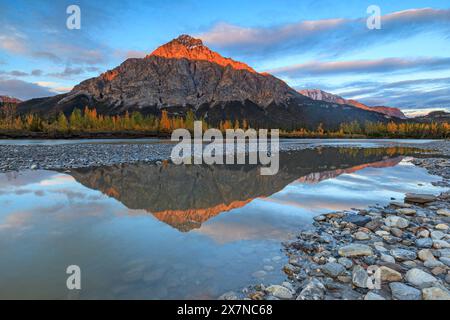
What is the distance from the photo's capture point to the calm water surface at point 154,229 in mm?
4582

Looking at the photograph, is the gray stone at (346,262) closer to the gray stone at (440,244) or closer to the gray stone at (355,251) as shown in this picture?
the gray stone at (355,251)

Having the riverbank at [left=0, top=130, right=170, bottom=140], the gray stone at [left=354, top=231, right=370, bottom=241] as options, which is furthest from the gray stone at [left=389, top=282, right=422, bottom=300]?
the riverbank at [left=0, top=130, right=170, bottom=140]

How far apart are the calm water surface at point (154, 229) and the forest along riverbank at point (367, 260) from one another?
1.59ft

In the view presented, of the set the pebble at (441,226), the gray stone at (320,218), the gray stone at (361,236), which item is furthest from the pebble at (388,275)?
the gray stone at (320,218)

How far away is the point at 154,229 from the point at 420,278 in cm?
593

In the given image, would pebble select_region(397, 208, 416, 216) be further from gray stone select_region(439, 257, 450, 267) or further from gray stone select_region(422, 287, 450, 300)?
gray stone select_region(422, 287, 450, 300)

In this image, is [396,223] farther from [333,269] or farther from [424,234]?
[333,269]

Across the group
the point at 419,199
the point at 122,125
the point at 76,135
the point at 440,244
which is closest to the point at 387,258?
the point at 440,244

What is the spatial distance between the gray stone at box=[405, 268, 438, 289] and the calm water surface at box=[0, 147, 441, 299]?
6.95ft

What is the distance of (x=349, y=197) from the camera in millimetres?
11555

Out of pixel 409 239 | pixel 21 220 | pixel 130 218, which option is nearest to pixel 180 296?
pixel 130 218

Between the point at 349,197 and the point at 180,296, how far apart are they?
9.48 m

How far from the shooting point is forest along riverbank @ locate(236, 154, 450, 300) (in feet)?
13.8

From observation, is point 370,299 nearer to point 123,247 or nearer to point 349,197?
point 123,247
